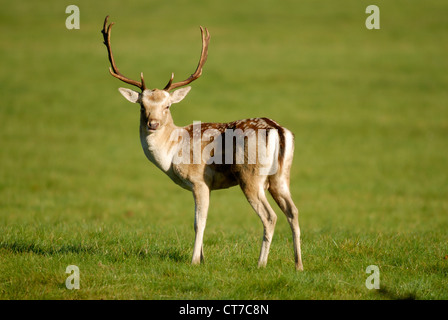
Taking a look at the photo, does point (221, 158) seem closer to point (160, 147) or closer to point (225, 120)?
point (160, 147)

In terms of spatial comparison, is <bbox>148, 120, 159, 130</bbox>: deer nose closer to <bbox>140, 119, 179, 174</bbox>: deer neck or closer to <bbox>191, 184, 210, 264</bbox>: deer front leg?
<bbox>140, 119, 179, 174</bbox>: deer neck

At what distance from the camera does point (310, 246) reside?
7.08 m

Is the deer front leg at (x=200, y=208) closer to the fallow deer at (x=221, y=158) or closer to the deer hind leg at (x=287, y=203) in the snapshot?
the fallow deer at (x=221, y=158)

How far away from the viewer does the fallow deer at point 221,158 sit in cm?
616

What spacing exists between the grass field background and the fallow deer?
0.53m

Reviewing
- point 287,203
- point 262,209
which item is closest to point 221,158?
point 262,209

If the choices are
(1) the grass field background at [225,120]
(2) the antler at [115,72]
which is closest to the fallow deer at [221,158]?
(2) the antler at [115,72]

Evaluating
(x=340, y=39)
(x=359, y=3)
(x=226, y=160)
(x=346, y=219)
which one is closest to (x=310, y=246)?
(x=226, y=160)

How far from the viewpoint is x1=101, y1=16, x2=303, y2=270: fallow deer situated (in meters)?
6.16

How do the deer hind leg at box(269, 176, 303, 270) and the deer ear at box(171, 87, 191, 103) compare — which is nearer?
the deer hind leg at box(269, 176, 303, 270)

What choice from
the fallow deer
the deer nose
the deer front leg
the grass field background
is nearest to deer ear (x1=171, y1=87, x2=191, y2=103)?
the fallow deer

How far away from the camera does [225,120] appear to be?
81.0 feet

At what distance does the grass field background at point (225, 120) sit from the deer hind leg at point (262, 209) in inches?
10.2

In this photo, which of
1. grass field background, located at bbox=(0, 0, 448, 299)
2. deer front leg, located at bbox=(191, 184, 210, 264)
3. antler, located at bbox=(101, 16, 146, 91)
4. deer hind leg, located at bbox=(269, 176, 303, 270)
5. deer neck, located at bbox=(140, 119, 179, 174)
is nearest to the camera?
grass field background, located at bbox=(0, 0, 448, 299)
